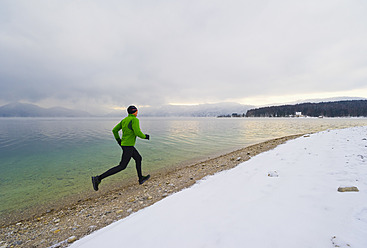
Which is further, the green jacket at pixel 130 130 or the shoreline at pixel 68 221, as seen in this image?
the green jacket at pixel 130 130

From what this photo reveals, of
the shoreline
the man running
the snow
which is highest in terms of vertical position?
the man running

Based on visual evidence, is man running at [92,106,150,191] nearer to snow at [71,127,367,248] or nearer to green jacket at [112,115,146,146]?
green jacket at [112,115,146,146]

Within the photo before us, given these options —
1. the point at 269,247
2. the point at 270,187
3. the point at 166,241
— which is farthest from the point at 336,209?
the point at 166,241

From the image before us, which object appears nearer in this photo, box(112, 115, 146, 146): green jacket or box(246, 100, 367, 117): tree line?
box(112, 115, 146, 146): green jacket

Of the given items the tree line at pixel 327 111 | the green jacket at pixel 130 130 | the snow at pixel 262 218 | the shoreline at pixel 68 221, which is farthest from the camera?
the tree line at pixel 327 111

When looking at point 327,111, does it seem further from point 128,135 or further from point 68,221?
point 68,221

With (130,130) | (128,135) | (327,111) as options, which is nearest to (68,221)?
(128,135)

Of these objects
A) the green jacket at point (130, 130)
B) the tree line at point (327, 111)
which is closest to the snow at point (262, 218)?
the green jacket at point (130, 130)

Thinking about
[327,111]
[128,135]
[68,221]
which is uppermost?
[327,111]

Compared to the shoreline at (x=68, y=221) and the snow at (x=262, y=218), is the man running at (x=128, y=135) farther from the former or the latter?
the snow at (x=262, y=218)

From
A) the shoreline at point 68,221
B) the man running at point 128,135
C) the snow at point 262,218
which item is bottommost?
the shoreline at point 68,221

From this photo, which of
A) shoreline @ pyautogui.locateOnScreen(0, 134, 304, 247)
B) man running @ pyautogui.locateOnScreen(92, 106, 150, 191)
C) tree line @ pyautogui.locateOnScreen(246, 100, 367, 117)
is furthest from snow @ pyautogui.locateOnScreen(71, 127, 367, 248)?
tree line @ pyautogui.locateOnScreen(246, 100, 367, 117)

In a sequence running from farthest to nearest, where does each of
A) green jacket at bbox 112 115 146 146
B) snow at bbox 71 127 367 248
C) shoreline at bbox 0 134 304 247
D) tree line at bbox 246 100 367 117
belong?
tree line at bbox 246 100 367 117 < green jacket at bbox 112 115 146 146 < shoreline at bbox 0 134 304 247 < snow at bbox 71 127 367 248

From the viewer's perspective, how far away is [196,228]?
8.90 feet
